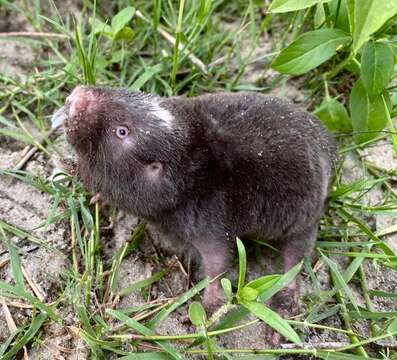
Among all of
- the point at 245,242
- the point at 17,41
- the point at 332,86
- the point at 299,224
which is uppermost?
the point at 17,41

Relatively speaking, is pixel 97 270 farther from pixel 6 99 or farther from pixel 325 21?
pixel 325 21

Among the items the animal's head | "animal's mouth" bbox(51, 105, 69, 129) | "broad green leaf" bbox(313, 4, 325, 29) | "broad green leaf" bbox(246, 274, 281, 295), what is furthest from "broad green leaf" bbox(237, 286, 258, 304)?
"broad green leaf" bbox(313, 4, 325, 29)


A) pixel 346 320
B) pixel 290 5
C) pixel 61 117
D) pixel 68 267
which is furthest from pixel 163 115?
pixel 346 320

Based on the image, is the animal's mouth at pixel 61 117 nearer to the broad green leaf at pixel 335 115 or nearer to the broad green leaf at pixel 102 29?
the broad green leaf at pixel 102 29

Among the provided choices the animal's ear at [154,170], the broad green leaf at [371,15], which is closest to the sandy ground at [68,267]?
the animal's ear at [154,170]

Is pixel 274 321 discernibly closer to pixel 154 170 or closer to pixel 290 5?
pixel 154 170

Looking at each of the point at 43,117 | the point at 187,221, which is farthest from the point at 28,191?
the point at 187,221
